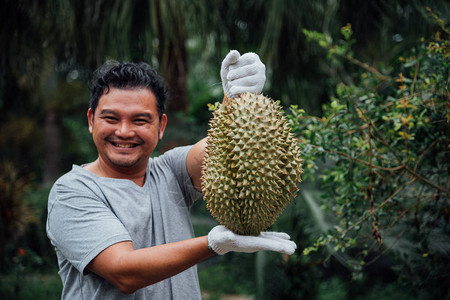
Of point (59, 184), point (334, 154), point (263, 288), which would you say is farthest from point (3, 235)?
point (334, 154)

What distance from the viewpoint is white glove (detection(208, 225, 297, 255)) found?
1487mm

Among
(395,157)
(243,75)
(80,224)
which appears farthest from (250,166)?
(395,157)

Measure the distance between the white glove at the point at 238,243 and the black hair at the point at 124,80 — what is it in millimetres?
762

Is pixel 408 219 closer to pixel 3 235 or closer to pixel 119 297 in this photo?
pixel 119 297

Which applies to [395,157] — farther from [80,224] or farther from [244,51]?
[244,51]

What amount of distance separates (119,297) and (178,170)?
0.70 m

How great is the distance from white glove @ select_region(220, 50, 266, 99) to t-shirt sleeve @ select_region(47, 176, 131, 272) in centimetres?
73

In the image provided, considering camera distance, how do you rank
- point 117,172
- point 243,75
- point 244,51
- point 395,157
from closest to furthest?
point 243,75 → point 117,172 → point 395,157 → point 244,51

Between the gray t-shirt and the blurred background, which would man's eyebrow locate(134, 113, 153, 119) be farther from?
the blurred background

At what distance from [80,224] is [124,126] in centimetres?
46

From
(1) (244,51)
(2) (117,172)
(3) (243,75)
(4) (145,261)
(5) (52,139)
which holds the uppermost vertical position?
(1) (244,51)

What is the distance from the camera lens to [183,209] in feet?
6.70

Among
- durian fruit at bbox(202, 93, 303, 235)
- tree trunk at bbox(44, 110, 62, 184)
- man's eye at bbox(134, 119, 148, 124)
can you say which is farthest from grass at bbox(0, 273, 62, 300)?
durian fruit at bbox(202, 93, 303, 235)

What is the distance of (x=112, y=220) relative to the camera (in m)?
1.63
